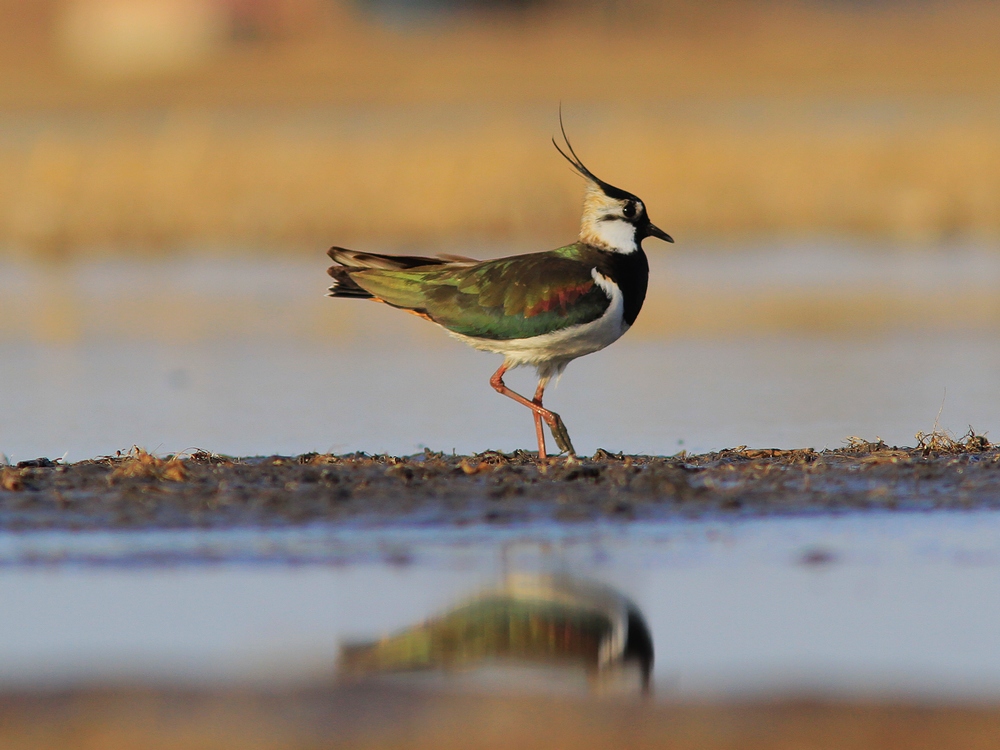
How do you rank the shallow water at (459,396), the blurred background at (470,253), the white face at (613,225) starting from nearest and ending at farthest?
the white face at (613,225) → the shallow water at (459,396) → the blurred background at (470,253)

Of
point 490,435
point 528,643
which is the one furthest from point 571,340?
point 528,643

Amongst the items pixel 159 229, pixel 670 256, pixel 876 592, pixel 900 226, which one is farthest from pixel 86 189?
pixel 876 592

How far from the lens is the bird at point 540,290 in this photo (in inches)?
360

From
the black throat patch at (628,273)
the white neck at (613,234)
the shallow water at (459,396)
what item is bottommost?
the shallow water at (459,396)

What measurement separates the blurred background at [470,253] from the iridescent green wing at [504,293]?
965 mm

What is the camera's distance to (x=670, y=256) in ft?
65.4

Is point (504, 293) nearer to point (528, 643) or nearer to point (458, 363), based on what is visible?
point (528, 643)

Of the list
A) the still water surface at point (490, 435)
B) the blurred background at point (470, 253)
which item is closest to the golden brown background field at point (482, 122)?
the blurred background at point (470, 253)

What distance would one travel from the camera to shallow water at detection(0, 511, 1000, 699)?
227 inches

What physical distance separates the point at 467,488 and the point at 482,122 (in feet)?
85.8

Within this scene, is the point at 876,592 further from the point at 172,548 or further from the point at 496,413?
the point at 496,413

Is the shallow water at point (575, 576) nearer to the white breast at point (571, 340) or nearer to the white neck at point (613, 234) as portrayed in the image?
the white breast at point (571, 340)

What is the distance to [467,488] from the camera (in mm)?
8258

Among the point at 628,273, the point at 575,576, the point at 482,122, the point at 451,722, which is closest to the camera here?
the point at 451,722
